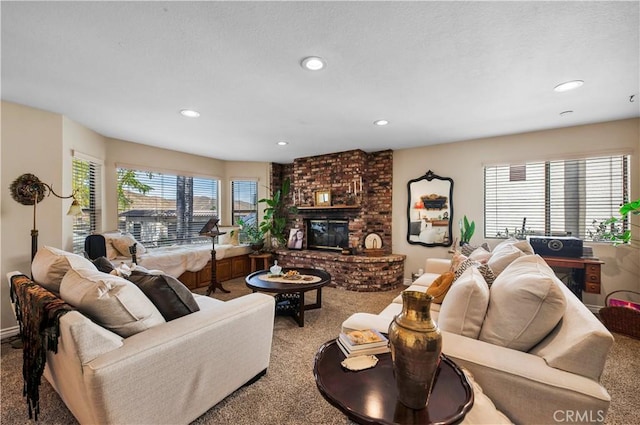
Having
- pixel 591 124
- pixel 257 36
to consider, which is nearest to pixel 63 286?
pixel 257 36

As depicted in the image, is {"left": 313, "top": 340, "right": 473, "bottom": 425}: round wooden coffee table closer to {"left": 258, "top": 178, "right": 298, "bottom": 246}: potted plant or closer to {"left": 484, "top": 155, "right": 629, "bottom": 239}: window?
{"left": 484, "top": 155, "right": 629, "bottom": 239}: window

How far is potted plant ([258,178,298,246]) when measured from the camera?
5.38m

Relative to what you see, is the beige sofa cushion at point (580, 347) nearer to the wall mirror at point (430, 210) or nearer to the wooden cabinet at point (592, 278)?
the wooden cabinet at point (592, 278)

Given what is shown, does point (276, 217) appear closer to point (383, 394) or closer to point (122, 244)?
point (122, 244)

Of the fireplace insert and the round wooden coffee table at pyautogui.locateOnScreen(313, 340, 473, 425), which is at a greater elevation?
the fireplace insert

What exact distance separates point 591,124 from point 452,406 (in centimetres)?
421

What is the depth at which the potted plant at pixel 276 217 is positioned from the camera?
538 cm

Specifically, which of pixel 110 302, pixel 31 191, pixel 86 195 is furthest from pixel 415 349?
pixel 86 195

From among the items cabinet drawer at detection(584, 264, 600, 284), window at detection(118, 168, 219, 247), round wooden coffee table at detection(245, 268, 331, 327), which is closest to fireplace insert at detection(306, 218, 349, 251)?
round wooden coffee table at detection(245, 268, 331, 327)

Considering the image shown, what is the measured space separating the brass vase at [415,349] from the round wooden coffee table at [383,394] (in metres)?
0.04

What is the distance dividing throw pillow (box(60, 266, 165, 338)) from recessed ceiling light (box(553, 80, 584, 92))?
3.58 m

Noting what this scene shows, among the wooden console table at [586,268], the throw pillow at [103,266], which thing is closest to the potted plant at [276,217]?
the throw pillow at [103,266]

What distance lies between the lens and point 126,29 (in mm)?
1638


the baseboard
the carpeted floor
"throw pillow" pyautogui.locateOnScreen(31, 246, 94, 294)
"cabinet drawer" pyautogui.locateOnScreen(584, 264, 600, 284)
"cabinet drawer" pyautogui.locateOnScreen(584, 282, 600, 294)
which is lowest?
the carpeted floor
